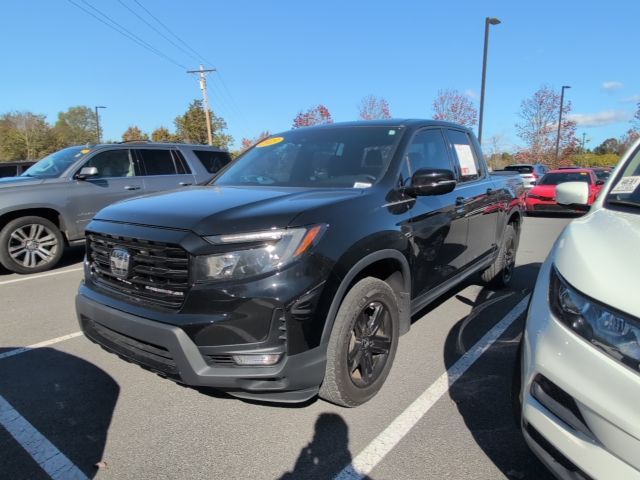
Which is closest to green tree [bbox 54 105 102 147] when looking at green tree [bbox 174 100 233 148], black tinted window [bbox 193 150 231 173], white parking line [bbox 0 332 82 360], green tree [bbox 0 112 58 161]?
green tree [bbox 0 112 58 161]

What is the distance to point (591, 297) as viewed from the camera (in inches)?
65.5

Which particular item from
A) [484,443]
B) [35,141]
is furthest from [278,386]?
[35,141]

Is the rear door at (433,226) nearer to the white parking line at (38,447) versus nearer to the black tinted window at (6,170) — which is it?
the white parking line at (38,447)

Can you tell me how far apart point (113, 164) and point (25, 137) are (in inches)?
1992

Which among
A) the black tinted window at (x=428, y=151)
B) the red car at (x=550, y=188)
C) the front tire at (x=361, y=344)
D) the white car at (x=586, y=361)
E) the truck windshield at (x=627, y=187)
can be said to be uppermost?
the black tinted window at (x=428, y=151)

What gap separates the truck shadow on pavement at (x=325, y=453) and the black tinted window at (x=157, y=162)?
21.2ft

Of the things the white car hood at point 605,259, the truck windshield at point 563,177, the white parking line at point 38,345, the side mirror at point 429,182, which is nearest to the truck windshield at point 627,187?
the white car hood at point 605,259

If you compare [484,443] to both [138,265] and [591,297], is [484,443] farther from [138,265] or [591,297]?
[138,265]

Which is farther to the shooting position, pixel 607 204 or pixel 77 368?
pixel 77 368

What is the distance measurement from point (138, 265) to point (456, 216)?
102 inches

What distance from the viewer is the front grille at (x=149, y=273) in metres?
2.39

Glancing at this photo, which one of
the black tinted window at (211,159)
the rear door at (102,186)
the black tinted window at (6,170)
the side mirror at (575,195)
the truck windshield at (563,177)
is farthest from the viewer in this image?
the truck windshield at (563,177)

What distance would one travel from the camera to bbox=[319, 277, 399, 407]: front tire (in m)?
2.59

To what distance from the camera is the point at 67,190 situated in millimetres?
6977
